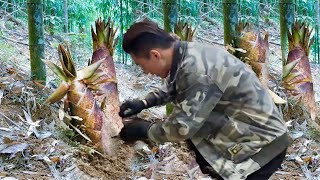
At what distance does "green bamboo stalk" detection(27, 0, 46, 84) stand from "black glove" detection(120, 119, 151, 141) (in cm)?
123

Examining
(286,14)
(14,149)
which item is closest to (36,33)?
(14,149)

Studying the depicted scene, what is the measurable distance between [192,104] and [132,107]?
50 cm

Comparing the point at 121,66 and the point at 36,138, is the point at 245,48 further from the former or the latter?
the point at 36,138

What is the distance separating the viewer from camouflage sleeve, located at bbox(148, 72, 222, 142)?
169 centimetres

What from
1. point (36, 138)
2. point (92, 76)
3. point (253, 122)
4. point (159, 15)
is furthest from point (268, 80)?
point (253, 122)

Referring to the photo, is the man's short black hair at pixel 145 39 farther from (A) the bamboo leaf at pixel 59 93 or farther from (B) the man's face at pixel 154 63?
(A) the bamboo leaf at pixel 59 93

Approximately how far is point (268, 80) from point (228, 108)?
210 cm

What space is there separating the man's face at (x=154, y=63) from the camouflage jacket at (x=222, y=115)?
0.04 m

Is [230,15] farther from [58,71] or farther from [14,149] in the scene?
[14,149]

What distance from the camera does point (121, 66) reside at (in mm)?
3922

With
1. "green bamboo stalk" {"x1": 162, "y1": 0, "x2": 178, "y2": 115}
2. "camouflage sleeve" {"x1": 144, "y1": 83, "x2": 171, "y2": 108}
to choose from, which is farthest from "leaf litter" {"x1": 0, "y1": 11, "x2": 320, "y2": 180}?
"camouflage sleeve" {"x1": 144, "y1": 83, "x2": 171, "y2": 108}

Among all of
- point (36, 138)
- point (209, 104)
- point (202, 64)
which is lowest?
point (36, 138)

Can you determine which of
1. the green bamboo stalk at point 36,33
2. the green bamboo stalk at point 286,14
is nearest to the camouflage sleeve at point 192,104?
the green bamboo stalk at point 36,33

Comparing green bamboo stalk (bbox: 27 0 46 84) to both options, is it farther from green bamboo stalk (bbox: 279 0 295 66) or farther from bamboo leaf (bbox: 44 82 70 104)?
green bamboo stalk (bbox: 279 0 295 66)
